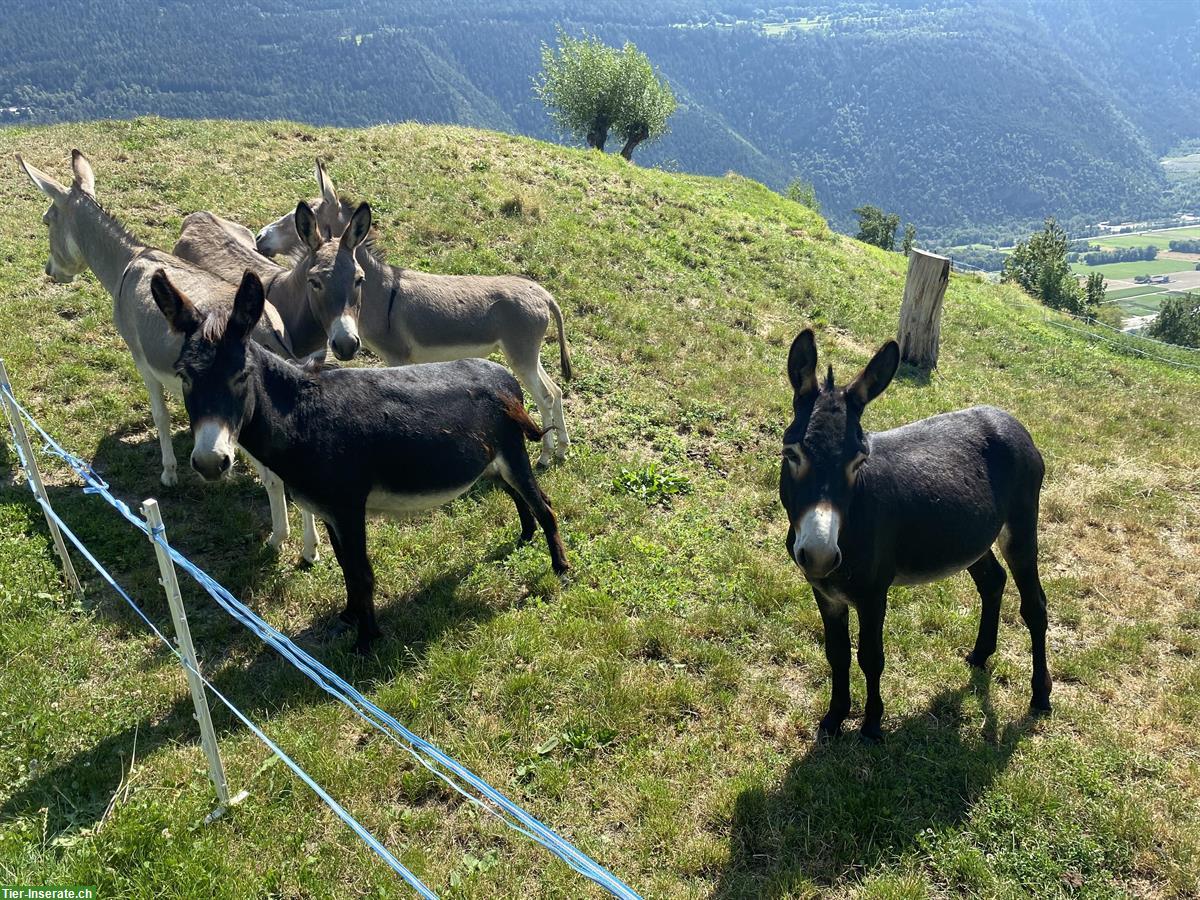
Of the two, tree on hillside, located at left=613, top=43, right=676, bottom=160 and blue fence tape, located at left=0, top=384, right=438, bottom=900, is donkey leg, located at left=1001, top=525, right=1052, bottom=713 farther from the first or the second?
tree on hillside, located at left=613, top=43, right=676, bottom=160

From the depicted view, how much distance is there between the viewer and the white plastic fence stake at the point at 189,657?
3.14m

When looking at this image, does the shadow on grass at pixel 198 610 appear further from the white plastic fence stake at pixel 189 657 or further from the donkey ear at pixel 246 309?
the donkey ear at pixel 246 309

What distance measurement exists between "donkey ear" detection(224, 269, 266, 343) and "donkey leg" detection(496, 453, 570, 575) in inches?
83.2

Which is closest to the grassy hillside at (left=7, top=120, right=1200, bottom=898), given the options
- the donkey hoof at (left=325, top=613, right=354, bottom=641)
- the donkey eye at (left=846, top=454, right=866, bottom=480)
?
the donkey hoof at (left=325, top=613, right=354, bottom=641)

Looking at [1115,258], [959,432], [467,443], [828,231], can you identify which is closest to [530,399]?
[467,443]

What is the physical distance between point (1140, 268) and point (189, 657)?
619 feet

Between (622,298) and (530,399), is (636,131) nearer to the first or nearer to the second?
(622,298)

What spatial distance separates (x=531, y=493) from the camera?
19.5 feet

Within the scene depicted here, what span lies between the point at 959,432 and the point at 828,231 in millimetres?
16569

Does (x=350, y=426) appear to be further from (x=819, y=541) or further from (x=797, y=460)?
(x=819, y=541)

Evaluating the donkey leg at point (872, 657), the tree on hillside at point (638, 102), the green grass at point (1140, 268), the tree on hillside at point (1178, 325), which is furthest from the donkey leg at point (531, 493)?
the green grass at point (1140, 268)

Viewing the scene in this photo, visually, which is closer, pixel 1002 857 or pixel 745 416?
pixel 1002 857

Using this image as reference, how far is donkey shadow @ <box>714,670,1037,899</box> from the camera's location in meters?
3.78

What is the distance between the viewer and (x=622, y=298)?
40.1ft
